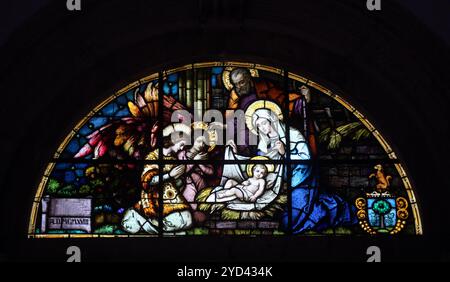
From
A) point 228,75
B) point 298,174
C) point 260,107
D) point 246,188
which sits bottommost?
point 246,188

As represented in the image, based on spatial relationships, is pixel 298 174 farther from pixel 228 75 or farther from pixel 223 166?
pixel 228 75

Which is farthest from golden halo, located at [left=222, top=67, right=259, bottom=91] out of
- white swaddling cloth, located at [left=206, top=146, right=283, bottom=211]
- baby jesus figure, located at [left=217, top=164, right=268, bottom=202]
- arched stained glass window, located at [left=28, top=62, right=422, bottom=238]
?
baby jesus figure, located at [left=217, top=164, right=268, bottom=202]

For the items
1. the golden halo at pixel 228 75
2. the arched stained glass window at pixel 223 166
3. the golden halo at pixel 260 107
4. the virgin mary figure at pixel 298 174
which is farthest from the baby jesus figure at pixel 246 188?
the golden halo at pixel 228 75

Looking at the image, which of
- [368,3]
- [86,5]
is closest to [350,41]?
[368,3]

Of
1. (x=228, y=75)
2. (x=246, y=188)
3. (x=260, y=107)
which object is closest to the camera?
(x=246, y=188)

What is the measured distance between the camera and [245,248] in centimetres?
1173

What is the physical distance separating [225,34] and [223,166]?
3.58 ft

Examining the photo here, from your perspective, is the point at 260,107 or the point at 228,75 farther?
the point at 228,75

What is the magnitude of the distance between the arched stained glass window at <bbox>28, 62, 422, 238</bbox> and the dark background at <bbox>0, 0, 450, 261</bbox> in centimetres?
19

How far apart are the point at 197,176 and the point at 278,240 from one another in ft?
3.00

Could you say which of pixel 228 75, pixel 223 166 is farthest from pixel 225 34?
pixel 223 166

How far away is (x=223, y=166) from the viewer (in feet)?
39.9

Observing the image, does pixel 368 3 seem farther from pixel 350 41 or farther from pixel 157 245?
pixel 157 245

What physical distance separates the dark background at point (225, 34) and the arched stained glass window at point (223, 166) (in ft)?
0.62
